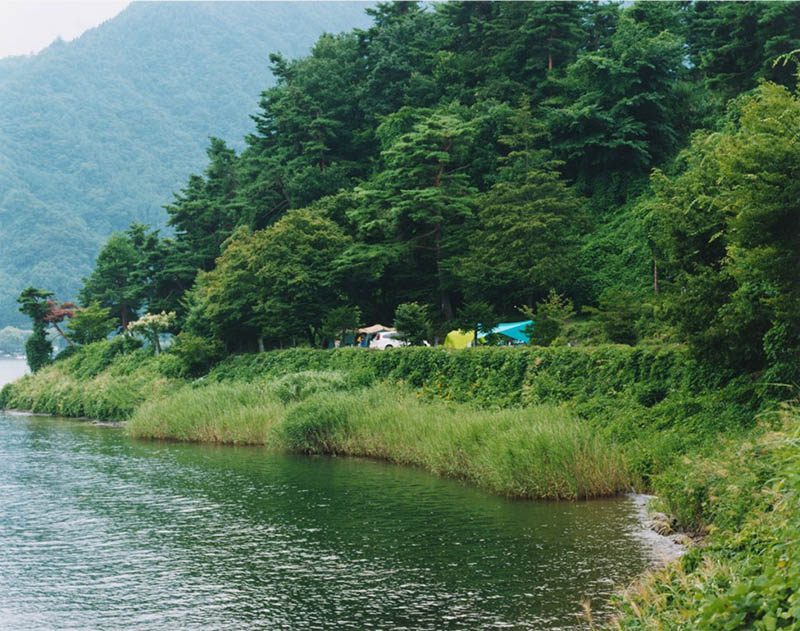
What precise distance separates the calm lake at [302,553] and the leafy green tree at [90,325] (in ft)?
137

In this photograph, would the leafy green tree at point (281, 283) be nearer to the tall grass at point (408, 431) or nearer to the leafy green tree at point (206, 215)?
the tall grass at point (408, 431)

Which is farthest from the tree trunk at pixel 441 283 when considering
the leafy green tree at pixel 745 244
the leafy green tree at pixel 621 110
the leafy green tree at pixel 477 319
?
the leafy green tree at pixel 745 244

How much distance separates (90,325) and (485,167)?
32733mm

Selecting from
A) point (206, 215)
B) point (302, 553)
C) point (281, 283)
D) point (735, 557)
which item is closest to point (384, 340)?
point (281, 283)

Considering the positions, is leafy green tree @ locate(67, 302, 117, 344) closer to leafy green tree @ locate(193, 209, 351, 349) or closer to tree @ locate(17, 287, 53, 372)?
tree @ locate(17, 287, 53, 372)

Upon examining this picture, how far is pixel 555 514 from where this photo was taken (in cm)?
1792

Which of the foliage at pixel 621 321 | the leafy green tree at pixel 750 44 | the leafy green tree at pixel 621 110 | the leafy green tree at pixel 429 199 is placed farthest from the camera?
the leafy green tree at pixel 621 110

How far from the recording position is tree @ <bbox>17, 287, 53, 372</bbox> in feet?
219

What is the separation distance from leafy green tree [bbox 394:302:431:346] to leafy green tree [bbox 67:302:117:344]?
1345 inches

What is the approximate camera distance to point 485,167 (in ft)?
172

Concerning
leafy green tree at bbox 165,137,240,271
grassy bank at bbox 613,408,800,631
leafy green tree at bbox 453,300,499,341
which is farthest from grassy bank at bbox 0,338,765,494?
leafy green tree at bbox 165,137,240,271

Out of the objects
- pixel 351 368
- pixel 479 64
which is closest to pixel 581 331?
pixel 351 368

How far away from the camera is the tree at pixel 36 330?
6669 centimetres

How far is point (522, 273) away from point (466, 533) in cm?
2743
